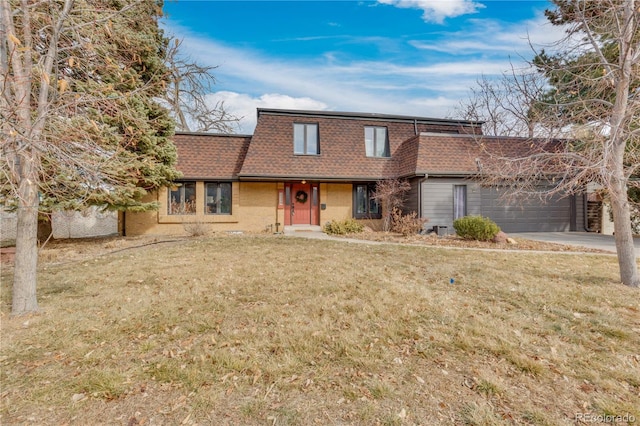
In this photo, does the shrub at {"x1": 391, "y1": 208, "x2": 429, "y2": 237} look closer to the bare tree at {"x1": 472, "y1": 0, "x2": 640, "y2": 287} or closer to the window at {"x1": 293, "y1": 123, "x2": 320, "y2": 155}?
the window at {"x1": 293, "y1": 123, "x2": 320, "y2": 155}

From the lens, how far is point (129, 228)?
1398 cm

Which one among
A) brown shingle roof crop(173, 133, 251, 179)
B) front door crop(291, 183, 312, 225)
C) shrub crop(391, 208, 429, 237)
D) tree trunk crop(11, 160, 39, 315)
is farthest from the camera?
front door crop(291, 183, 312, 225)

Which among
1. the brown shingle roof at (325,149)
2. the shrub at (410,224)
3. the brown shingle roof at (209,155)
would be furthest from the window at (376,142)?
the brown shingle roof at (209,155)

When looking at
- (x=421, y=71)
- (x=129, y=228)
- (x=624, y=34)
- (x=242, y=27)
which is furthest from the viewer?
(x=421, y=71)

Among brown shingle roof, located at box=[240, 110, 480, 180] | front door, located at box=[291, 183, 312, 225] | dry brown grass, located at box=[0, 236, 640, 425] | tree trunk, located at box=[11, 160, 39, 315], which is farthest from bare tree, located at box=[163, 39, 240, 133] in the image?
dry brown grass, located at box=[0, 236, 640, 425]

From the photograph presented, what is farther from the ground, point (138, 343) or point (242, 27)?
point (242, 27)

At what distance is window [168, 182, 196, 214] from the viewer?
47.2ft

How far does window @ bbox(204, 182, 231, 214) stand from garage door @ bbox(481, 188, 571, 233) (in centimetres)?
1251

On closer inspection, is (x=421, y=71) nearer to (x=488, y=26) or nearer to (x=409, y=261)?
(x=488, y=26)

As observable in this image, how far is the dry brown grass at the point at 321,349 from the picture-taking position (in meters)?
2.50

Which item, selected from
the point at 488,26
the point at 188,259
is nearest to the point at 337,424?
the point at 188,259

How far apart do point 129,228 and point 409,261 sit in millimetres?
13017

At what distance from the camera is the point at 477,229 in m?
11.2

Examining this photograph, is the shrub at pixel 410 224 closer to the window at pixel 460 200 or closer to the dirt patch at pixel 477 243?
the dirt patch at pixel 477 243
